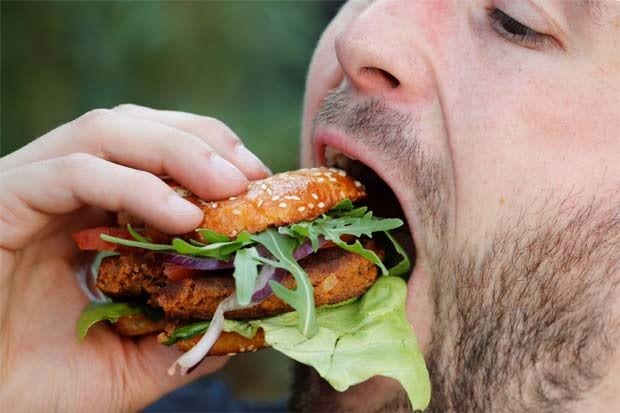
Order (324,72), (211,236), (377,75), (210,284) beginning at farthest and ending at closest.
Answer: (324,72)
(377,75)
(210,284)
(211,236)

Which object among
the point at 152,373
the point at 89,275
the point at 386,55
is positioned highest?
the point at 386,55

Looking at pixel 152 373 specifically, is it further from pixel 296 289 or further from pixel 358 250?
pixel 358 250

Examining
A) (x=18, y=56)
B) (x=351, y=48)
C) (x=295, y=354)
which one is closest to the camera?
(x=295, y=354)

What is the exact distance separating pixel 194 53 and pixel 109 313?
386 cm

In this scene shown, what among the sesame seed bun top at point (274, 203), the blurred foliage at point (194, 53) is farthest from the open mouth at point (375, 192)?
the blurred foliage at point (194, 53)

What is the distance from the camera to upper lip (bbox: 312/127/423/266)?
235cm

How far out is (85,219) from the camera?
2.71 meters

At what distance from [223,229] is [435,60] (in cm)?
82

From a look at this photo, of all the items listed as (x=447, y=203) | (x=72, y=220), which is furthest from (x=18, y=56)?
(x=447, y=203)

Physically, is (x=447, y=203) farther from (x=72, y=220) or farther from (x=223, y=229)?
(x=72, y=220)

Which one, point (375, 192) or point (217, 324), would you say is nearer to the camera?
point (217, 324)

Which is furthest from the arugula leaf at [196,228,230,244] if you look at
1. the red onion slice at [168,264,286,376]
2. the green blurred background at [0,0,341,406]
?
the green blurred background at [0,0,341,406]

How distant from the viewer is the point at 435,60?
236 centimetres

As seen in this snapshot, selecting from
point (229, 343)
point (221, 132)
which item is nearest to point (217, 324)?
point (229, 343)
